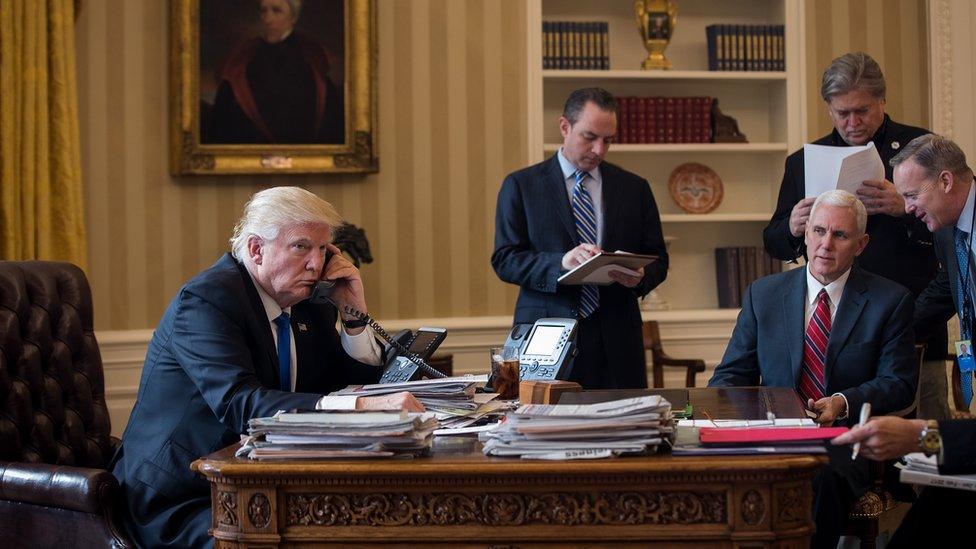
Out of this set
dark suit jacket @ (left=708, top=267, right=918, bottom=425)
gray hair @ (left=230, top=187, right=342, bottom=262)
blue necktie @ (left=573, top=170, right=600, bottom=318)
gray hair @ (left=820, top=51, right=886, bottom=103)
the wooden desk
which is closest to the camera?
the wooden desk

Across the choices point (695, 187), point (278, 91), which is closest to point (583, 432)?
point (278, 91)

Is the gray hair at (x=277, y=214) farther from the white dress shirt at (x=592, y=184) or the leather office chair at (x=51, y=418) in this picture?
the white dress shirt at (x=592, y=184)

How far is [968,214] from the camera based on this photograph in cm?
304

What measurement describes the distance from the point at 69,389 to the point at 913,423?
2.05 meters

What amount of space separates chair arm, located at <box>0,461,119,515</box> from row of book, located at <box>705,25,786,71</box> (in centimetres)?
396

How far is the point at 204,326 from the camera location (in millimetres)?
2502

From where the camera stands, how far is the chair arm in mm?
2395

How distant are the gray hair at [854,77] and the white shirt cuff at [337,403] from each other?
218 centimetres

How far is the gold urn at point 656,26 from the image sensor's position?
17.8ft

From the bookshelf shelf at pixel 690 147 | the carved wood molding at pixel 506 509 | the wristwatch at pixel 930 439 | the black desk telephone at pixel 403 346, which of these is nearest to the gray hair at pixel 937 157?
the wristwatch at pixel 930 439

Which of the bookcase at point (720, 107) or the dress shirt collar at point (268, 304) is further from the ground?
the bookcase at point (720, 107)

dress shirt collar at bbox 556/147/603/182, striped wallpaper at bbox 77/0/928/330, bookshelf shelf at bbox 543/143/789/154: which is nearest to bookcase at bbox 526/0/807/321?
bookshelf shelf at bbox 543/143/789/154

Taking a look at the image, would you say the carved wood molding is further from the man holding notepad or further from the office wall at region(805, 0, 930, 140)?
the office wall at region(805, 0, 930, 140)

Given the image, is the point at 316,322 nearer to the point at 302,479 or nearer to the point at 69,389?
the point at 69,389
